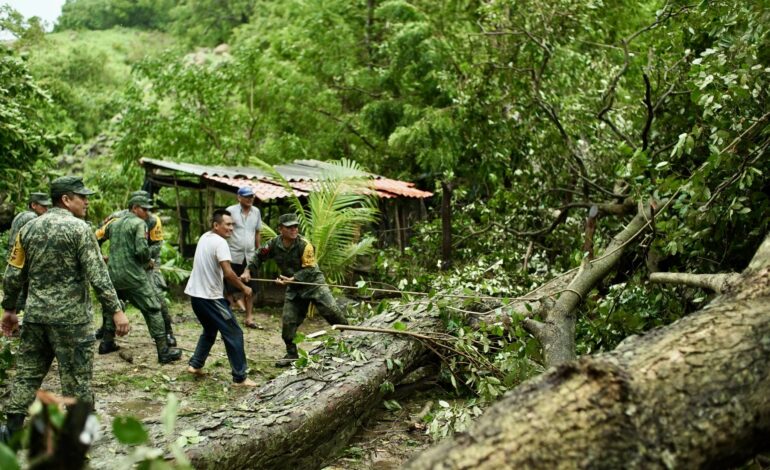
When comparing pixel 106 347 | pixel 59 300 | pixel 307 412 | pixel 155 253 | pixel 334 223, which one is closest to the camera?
pixel 307 412

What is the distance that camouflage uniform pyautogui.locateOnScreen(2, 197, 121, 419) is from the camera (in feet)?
16.8

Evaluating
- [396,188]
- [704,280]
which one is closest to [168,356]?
[704,280]

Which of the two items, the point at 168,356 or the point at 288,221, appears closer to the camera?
the point at 168,356

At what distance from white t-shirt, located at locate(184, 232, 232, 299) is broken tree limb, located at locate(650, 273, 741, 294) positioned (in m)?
3.91

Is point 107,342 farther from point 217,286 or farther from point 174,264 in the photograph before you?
point 174,264

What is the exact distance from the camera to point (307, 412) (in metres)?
4.90

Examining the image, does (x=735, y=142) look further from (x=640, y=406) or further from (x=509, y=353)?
(x=640, y=406)

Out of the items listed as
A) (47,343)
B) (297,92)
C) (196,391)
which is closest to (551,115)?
(196,391)

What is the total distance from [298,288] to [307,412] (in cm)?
322

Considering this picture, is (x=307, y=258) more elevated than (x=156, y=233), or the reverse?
(x=156, y=233)

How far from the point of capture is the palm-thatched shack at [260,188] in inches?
486

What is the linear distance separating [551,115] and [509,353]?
4.22m

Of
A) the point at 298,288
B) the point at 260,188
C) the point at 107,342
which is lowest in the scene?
the point at 107,342

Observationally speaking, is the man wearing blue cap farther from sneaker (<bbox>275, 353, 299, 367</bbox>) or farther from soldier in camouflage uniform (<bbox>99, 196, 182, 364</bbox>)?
soldier in camouflage uniform (<bbox>99, 196, 182, 364</bbox>)
